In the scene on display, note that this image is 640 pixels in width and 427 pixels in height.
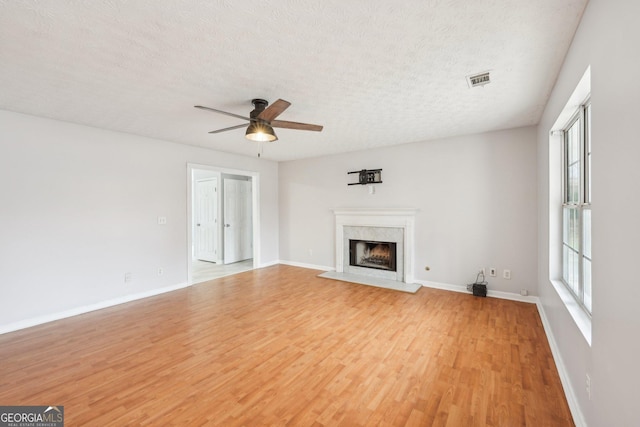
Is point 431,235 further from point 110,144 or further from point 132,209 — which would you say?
point 110,144

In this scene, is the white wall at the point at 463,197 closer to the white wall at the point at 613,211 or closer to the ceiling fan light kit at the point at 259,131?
the white wall at the point at 613,211

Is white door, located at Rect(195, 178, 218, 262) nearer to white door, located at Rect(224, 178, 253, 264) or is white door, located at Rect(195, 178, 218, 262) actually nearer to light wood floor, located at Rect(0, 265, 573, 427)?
white door, located at Rect(224, 178, 253, 264)

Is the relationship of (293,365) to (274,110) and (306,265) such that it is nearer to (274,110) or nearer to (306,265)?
(274,110)

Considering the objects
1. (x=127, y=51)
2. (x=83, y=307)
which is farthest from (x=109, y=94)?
(x=83, y=307)

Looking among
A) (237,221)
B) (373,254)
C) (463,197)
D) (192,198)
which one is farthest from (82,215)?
(463,197)

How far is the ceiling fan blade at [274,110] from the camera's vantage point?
89.6 inches

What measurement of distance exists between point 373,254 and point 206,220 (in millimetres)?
4457

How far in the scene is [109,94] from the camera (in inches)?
106

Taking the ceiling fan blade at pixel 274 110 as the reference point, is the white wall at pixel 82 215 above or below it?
below

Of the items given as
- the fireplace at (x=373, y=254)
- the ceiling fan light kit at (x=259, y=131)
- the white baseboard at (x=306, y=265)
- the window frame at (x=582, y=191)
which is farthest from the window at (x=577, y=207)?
the white baseboard at (x=306, y=265)

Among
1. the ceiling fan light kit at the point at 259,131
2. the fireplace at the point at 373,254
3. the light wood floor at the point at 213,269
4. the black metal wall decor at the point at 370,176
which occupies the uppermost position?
the ceiling fan light kit at the point at 259,131

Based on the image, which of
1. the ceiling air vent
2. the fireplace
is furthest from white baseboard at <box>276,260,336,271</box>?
the ceiling air vent

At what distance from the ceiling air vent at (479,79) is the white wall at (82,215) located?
4.35 meters

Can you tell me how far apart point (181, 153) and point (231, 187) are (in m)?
2.25
